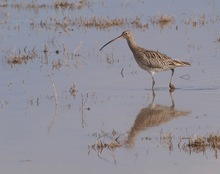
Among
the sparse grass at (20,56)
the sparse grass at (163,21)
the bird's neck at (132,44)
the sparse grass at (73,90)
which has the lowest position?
the sparse grass at (73,90)

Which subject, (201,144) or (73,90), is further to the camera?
(73,90)

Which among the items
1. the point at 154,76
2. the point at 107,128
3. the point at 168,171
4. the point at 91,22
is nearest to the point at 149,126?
the point at 107,128

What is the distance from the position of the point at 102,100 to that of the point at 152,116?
147cm

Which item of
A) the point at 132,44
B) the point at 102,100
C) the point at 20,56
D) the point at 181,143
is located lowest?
the point at 181,143

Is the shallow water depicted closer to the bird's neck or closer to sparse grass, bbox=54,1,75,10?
the bird's neck

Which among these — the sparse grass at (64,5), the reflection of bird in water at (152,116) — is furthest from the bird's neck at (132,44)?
the sparse grass at (64,5)

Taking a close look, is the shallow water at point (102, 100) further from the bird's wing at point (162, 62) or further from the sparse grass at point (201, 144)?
the bird's wing at point (162, 62)

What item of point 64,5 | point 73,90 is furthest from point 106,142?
point 64,5

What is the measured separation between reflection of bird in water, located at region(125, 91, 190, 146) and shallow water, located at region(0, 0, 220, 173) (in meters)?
0.02

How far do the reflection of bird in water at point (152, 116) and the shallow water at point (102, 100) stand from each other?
0.05 ft

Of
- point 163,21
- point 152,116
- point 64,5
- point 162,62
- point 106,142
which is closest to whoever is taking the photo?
point 106,142

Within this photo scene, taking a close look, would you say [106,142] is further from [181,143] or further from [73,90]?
[73,90]

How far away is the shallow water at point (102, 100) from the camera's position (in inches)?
386

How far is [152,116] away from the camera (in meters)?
12.3
